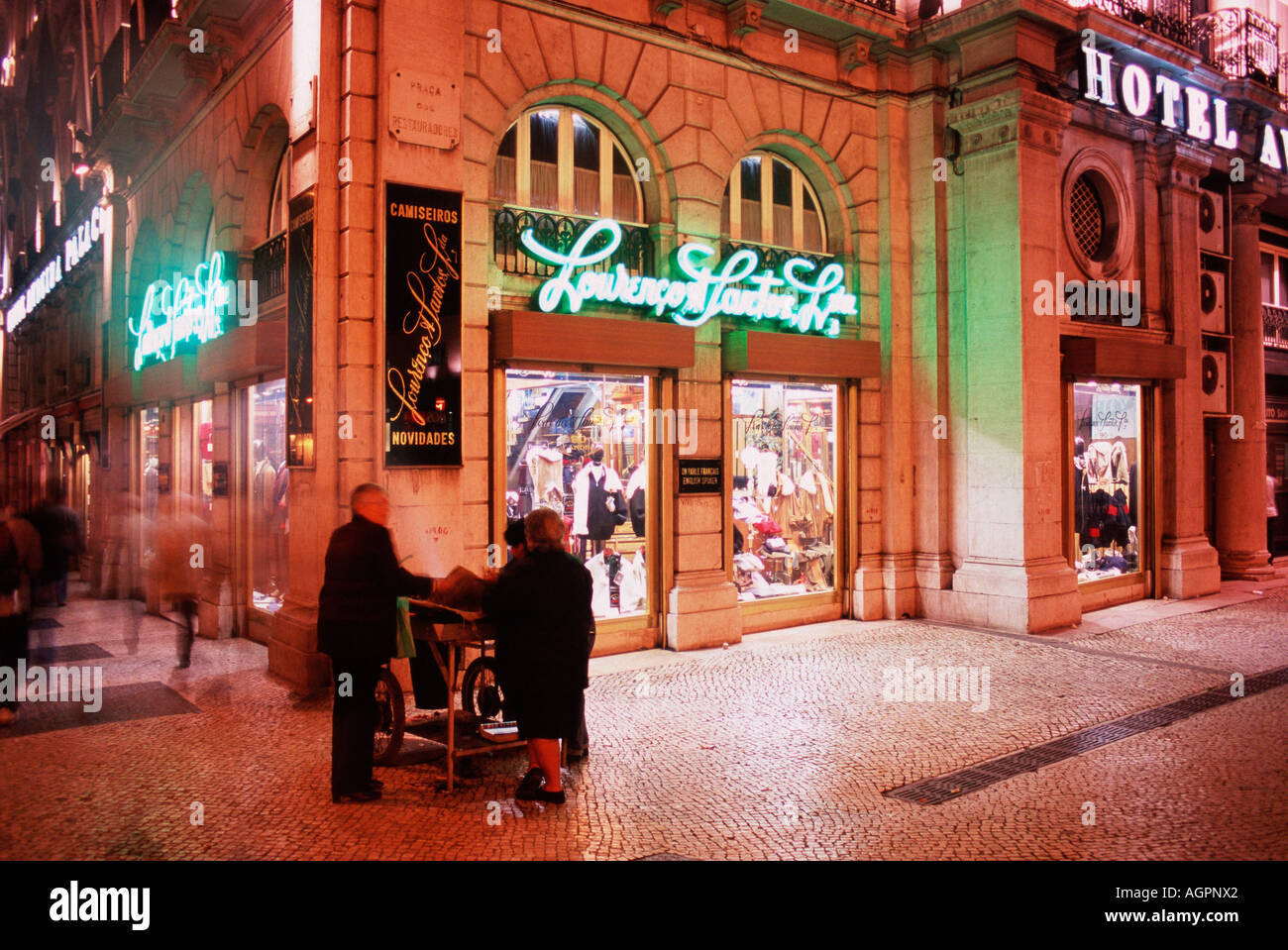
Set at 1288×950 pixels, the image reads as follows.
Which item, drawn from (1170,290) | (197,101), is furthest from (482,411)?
(1170,290)

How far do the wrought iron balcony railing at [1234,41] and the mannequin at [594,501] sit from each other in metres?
12.4

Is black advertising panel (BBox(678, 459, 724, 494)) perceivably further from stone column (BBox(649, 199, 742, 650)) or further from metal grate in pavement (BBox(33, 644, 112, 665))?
metal grate in pavement (BBox(33, 644, 112, 665))

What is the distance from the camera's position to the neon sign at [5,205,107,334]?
1911cm

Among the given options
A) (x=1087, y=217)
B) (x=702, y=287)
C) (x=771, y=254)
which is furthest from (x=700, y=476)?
(x=1087, y=217)

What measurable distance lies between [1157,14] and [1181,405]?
5.87 meters

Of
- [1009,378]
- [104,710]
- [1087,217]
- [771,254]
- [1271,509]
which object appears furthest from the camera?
[1271,509]

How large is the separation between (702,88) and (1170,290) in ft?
27.5

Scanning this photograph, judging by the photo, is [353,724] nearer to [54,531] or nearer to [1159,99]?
[54,531]

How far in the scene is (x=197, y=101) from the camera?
13680 millimetres

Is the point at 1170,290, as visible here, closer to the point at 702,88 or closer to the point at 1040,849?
the point at 702,88

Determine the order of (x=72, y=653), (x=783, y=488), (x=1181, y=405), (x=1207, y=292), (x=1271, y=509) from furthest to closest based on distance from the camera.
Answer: (x=1271, y=509) < (x=1207, y=292) < (x=1181, y=405) < (x=783, y=488) < (x=72, y=653)

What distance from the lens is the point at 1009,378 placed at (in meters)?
12.2

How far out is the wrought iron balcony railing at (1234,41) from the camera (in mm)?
15609

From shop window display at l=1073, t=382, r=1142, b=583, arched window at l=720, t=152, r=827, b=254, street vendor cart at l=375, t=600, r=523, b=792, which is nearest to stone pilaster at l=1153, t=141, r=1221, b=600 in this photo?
shop window display at l=1073, t=382, r=1142, b=583
